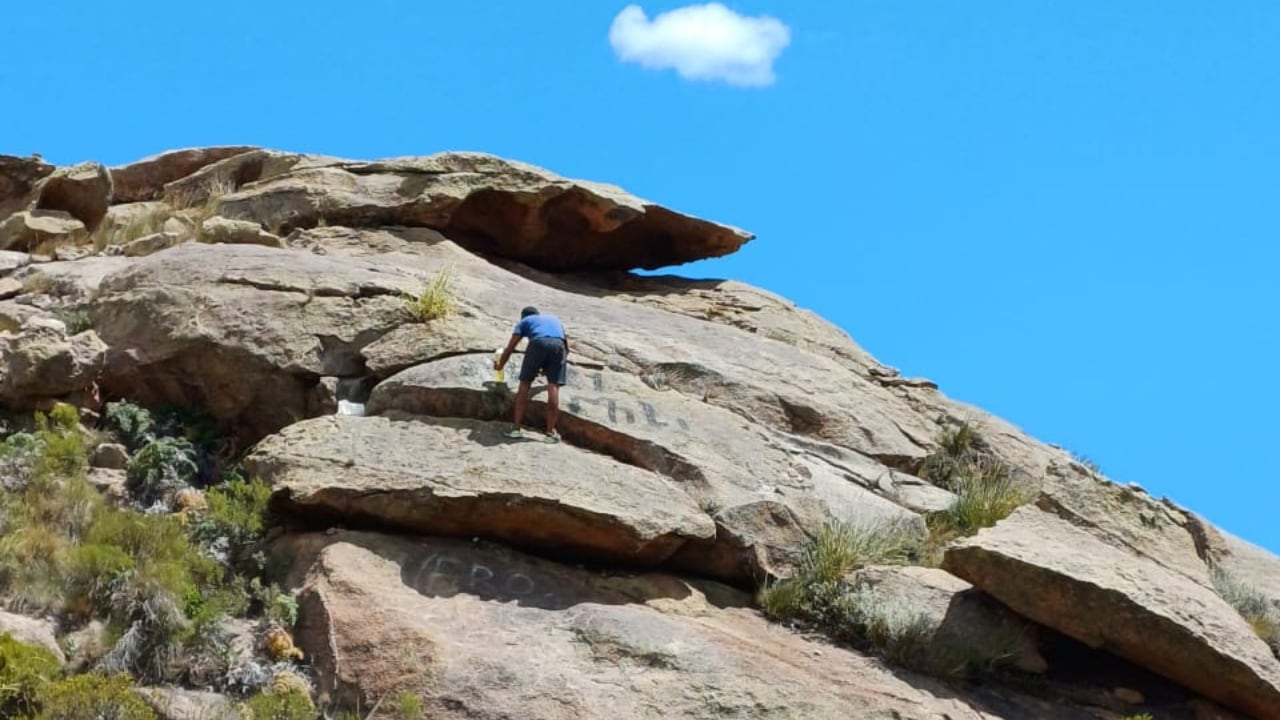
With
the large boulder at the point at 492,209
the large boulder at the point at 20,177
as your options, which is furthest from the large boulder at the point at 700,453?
the large boulder at the point at 20,177

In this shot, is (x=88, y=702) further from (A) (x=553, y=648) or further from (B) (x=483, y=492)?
(B) (x=483, y=492)

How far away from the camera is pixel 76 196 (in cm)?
1797

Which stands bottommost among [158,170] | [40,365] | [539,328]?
[40,365]

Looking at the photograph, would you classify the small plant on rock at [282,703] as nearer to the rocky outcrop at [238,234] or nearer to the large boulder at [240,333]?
the large boulder at [240,333]

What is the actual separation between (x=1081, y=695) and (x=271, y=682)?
6.28 metres

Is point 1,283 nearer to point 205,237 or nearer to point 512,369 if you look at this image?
point 205,237

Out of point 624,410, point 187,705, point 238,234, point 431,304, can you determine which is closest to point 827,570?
point 624,410

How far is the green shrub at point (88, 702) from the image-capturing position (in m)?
9.02

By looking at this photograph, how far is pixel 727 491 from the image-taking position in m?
12.3

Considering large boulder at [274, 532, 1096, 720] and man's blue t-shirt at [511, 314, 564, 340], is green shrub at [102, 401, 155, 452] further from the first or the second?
man's blue t-shirt at [511, 314, 564, 340]

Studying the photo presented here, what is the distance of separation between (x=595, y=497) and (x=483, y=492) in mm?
866

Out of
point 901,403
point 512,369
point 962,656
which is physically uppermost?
point 901,403

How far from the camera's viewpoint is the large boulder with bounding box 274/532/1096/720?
9875 mm

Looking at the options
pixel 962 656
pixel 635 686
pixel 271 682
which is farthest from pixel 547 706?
pixel 962 656
